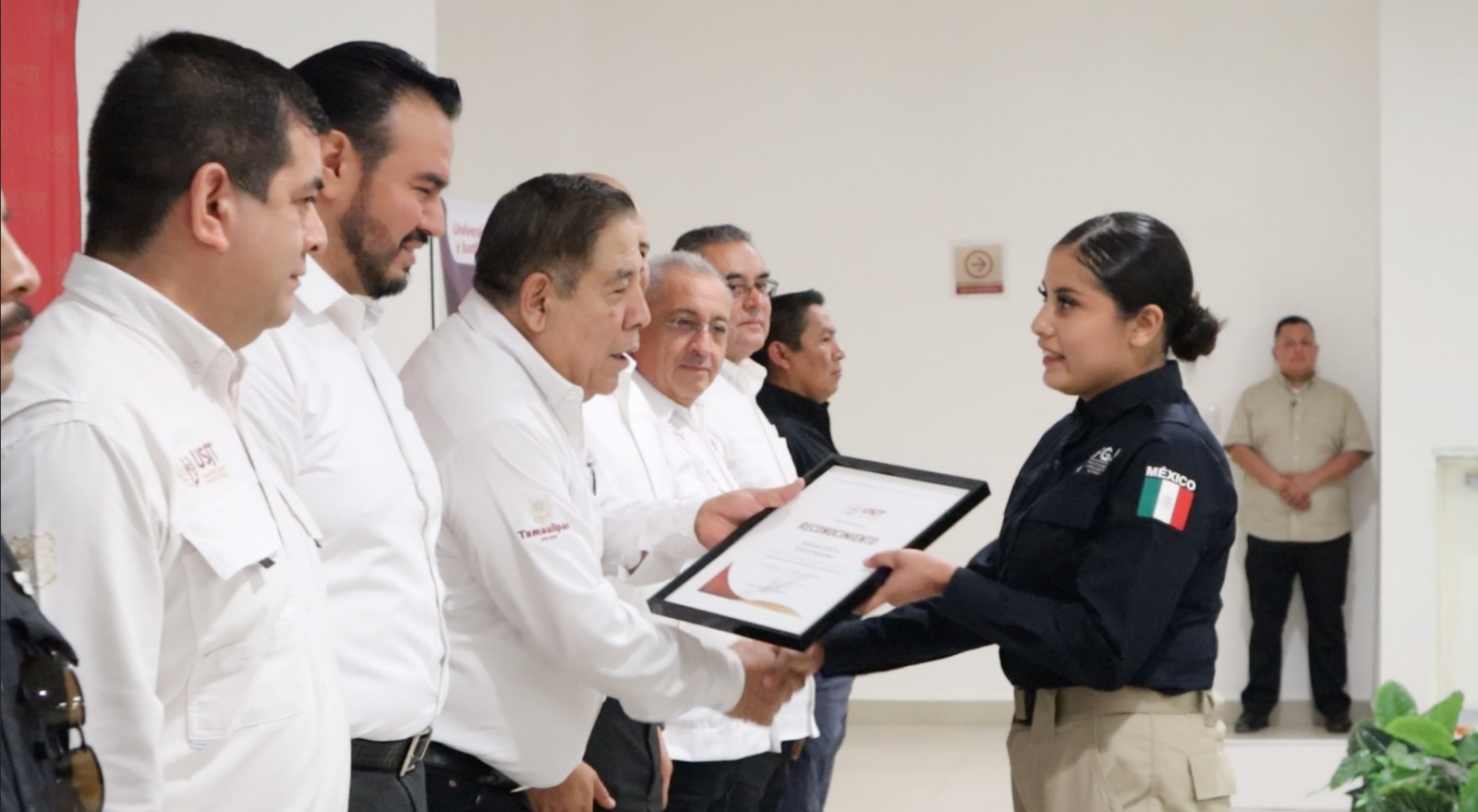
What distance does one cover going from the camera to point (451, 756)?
2.24 meters

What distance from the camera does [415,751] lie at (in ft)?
6.44

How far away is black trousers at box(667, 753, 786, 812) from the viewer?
321cm

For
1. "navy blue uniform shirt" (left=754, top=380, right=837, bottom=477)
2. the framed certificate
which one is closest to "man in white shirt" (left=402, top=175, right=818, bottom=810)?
the framed certificate

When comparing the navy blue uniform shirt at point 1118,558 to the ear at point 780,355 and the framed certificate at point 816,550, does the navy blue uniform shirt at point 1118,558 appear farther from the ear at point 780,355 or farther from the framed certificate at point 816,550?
the ear at point 780,355

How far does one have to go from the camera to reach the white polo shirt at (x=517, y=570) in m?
2.23

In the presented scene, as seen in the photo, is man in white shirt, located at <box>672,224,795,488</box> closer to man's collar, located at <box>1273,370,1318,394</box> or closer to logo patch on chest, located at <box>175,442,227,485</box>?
logo patch on chest, located at <box>175,442,227,485</box>

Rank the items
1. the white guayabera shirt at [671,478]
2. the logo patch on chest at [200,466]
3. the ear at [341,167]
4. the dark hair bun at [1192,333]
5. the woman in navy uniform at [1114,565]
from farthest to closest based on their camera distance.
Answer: the white guayabera shirt at [671,478] < the dark hair bun at [1192,333] < the woman in navy uniform at [1114,565] < the ear at [341,167] < the logo patch on chest at [200,466]

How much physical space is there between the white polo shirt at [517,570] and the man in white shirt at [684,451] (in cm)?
46

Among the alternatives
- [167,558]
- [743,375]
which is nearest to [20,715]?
[167,558]

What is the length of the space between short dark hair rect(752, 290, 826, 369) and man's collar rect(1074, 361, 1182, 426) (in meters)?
2.39

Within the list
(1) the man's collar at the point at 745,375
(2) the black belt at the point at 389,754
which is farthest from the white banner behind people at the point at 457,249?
(2) the black belt at the point at 389,754

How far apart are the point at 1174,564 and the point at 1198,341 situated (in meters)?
0.43

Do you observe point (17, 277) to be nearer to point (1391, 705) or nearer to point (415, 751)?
point (415, 751)

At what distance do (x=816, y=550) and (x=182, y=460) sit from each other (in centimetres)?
125
